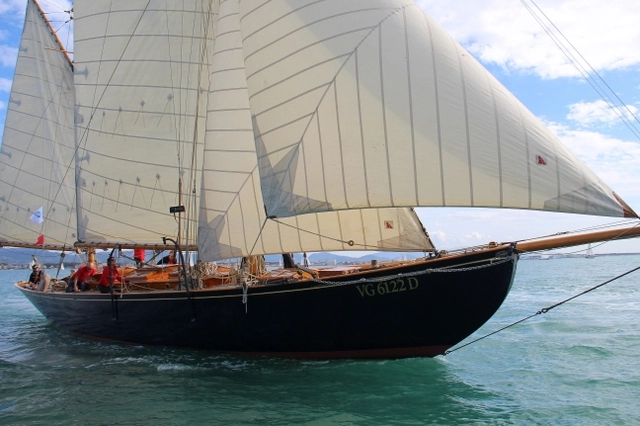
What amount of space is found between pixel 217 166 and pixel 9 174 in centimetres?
1371

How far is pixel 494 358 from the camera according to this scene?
13.6 meters

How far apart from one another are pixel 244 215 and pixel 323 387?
4.15 m

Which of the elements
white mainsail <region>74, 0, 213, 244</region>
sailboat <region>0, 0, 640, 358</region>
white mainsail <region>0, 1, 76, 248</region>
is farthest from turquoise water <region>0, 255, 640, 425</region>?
white mainsail <region>0, 1, 76, 248</region>

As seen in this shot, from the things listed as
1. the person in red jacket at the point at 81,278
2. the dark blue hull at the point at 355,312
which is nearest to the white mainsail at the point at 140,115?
the person in red jacket at the point at 81,278

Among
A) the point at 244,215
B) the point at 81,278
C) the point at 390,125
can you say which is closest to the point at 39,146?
the point at 81,278

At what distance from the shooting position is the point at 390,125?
9312 millimetres

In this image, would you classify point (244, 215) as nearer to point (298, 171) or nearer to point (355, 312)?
point (298, 171)

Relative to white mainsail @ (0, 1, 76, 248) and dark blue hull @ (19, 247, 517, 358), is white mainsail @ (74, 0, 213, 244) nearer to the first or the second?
dark blue hull @ (19, 247, 517, 358)

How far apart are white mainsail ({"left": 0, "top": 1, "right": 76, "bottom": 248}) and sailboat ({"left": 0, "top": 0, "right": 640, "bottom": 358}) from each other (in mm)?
3785

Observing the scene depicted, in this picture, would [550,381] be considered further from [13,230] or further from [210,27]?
[13,230]

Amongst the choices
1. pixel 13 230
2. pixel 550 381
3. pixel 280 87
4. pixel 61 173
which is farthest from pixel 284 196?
pixel 13 230

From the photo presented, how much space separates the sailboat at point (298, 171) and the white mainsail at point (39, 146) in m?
3.79

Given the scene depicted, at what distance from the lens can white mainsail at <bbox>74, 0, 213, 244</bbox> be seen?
616 inches

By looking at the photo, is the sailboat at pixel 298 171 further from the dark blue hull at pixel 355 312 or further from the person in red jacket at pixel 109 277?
the person in red jacket at pixel 109 277
